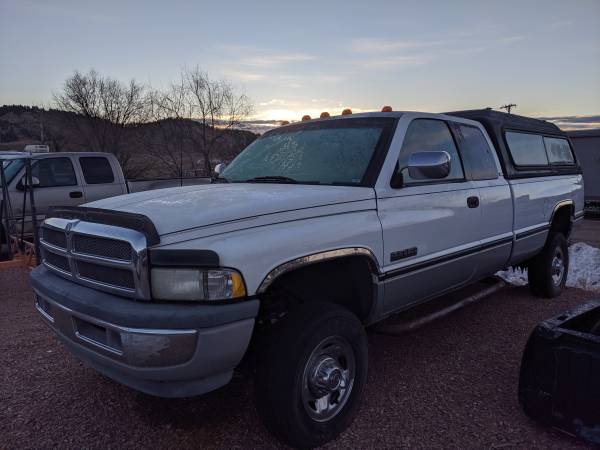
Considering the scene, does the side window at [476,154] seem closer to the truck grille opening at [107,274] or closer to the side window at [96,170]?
the truck grille opening at [107,274]

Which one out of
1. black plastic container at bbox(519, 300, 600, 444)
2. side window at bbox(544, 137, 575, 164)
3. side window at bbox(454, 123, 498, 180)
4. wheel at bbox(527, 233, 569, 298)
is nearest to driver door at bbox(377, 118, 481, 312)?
side window at bbox(454, 123, 498, 180)

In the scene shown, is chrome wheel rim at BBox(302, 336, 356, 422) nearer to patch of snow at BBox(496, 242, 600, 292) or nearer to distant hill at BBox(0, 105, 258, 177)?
patch of snow at BBox(496, 242, 600, 292)

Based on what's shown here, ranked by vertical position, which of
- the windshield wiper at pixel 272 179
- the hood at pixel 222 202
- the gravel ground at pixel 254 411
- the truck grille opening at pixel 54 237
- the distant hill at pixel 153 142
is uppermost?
the distant hill at pixel 153 142

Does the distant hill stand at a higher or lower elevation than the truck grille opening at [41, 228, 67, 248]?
higher

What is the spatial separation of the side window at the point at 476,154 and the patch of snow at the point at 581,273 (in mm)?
2305

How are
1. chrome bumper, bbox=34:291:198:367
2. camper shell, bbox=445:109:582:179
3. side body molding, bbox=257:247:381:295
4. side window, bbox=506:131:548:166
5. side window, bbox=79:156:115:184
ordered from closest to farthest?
1. chrome bumper, bbox=34:291:198:367
2. side body molding, bbox=257:247:381:295
3. camper shell, bbox=445:109:582:179
4. side window, bbox=506:131:548:166
5. side window, bbox=79:156:115:184

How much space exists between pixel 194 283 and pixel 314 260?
662mm

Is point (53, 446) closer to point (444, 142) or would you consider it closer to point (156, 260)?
point (156, 260)

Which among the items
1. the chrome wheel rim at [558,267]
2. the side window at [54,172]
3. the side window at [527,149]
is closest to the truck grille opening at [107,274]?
the side window at [527,149]

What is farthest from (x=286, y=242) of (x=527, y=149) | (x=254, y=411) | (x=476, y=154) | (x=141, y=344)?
(x=527, y=149)

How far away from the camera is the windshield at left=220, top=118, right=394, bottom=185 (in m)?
3.16

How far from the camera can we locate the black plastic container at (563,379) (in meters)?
2.49

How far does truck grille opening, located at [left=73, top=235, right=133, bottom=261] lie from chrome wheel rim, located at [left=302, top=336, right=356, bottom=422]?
108 centimetres

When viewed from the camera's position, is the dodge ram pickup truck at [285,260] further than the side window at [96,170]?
No
